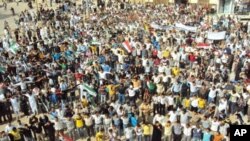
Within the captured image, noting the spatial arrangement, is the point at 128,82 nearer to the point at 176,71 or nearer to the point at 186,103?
the point at 176,71

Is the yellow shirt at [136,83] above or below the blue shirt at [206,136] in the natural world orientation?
above

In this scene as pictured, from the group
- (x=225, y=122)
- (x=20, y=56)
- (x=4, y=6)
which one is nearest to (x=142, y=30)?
(x=20, y=56)

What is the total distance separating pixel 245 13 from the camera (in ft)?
114

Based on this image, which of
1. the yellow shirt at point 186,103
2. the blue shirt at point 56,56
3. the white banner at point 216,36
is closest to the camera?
the yellow shirt at point 186,103

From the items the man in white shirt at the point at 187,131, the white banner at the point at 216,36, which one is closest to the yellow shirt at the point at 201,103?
the man in white shirt at the point at 187,131

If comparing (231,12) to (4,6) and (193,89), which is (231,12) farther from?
(4,6)

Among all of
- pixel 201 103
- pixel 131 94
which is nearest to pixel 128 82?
pixel 131 94

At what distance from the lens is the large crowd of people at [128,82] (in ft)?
51.7

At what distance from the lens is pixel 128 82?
61.3 feet

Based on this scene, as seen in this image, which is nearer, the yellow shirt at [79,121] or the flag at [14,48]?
the yellow shirt at [79,121]

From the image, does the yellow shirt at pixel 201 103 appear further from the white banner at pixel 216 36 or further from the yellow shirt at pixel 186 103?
the white banner at pixel 216 36

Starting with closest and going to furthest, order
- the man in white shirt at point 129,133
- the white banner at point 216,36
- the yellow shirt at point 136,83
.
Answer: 1. the man in white shirt at point 129,133
2. the yellow shirt at point 136,83
3. the white banner at point 216,36

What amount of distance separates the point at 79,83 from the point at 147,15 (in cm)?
1387

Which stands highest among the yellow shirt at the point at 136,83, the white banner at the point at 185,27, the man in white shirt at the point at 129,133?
the white banner at the point at 185,27
